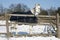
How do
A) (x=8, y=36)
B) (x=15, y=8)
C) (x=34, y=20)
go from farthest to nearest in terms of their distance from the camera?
(x=15, y=8) < (x=34, y=20) < (x=8, y=36)

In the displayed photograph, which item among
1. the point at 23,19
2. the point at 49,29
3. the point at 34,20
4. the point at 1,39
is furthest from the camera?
the point at 23,19

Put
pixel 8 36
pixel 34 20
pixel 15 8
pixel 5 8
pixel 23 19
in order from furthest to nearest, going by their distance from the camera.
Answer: pixel 15 8, pixel 5 8, pixel 23 19, pixel 34 20, pixel 8 36

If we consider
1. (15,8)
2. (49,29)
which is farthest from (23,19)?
(15,8)

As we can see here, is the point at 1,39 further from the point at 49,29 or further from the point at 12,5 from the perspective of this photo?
the point at 12,5

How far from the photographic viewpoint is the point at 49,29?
10.1 m

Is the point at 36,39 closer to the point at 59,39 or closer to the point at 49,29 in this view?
the point at 59,39

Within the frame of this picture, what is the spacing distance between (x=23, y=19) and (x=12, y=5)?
19.8 meters

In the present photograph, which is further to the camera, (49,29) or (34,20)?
(34,20)

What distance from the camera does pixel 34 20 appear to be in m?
18.3

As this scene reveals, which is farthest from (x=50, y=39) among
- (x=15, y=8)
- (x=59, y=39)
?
(x=15, y=8)

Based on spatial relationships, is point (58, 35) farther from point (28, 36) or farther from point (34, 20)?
point (34, 20)

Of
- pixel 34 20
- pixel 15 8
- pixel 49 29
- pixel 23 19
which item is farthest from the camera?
pixel 15 8

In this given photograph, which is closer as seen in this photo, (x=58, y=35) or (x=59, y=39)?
(x=59, y=39)

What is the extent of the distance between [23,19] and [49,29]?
1003cm
